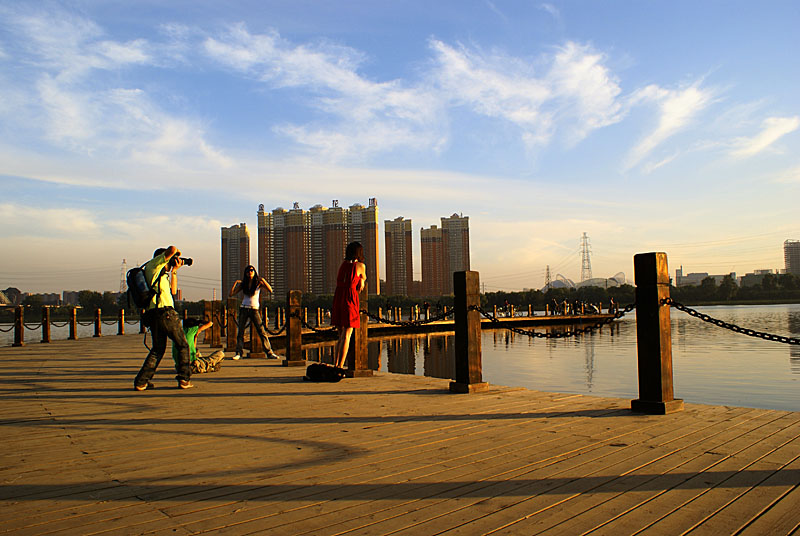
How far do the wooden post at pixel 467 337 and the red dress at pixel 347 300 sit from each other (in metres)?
1.79

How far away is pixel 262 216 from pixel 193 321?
9903cm

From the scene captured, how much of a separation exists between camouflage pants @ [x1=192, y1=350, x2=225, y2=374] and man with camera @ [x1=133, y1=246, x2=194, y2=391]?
5.13ft

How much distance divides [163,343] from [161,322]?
272 millimetres

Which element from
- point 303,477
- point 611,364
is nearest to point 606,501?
point 303,477

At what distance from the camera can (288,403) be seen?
5.54 m

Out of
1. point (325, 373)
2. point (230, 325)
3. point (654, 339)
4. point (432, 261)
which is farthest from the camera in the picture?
point (432, 261)

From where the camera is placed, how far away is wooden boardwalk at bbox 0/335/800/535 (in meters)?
2.27

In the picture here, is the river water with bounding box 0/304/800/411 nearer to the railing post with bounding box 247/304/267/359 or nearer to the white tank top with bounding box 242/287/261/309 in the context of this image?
the railing post with bounding box 247/304/267/359

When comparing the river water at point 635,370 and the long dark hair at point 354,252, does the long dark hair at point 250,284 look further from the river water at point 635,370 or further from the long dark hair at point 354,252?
the river water at point 635,370

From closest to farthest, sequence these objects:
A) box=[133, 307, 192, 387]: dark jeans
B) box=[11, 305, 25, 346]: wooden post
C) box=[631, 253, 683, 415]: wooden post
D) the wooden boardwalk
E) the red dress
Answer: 1. the wooden boardwalk
2. box=[631, 253, 683, 415]: wooden post
3. box=[133, 307, 192, 387]: dark jeans
4. the red dress
5. box=[11, 305, 25, 346]: wooden post

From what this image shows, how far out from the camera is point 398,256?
388 ft

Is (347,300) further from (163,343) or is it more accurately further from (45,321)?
(45,321)

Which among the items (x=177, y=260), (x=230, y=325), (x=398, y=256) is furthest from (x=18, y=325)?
(x=398, y=256)

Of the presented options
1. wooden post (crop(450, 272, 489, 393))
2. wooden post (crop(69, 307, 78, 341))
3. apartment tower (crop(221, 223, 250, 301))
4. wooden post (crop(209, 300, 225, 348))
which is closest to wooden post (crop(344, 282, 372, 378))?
wooden post (crop(450, 272, 489, 393))
